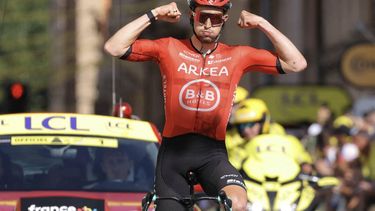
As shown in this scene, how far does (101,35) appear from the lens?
169 feet

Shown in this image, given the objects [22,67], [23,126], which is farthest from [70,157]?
[22,67]

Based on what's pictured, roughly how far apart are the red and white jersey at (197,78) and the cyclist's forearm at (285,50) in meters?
0.05

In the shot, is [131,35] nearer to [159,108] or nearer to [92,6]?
[159,108]

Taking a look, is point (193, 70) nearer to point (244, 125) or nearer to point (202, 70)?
point (202, 70)

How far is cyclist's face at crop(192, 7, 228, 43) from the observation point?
26.7ft

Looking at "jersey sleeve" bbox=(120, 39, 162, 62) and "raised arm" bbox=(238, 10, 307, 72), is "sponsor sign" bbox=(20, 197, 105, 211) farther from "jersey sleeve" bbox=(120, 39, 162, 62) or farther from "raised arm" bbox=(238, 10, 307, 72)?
"raised arm" bbox=(238, 10, 307, 72)

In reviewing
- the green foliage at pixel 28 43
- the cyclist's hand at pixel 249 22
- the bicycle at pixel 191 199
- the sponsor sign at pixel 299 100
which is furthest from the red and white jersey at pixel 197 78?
the green foliage at pixel 28 43

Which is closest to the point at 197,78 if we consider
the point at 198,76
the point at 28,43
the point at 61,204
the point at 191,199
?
the point at 198,76

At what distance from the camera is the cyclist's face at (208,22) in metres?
8.13

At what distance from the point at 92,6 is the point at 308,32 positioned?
2659cm

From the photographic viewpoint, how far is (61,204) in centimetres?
877

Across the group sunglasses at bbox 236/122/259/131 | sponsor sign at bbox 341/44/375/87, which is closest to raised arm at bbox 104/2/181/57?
sunglasses at bbox 236/122/259/131

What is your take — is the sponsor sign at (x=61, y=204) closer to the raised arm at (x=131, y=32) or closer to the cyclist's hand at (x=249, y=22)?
the raised arm at (x=131, y=32)

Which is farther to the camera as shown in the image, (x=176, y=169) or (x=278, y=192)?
(x=278, y=192)
